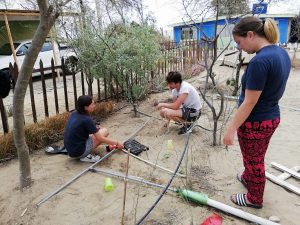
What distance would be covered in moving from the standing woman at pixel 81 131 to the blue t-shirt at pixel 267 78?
1.95 metres

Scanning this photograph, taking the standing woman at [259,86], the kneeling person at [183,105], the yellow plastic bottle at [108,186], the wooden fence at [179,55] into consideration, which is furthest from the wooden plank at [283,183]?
the wooden fence at [179,55]

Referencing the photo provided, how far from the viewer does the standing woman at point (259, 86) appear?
2.03 meters

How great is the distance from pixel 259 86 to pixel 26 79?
201 centimetres

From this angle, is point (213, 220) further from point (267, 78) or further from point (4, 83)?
point (4, 83)

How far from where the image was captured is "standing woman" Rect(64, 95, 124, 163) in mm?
3454

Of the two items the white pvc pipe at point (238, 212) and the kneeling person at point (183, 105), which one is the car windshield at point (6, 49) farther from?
the white pvc pipe at point (238, 212)

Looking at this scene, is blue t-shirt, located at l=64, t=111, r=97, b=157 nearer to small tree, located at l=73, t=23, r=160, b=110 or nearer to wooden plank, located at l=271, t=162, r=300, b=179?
small tree, located at l=73, t=23, r=160, b=110

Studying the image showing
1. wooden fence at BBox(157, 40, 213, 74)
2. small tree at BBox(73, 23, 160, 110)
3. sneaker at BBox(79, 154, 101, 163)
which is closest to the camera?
sneaker at BBox(79, 154, 101, 163)

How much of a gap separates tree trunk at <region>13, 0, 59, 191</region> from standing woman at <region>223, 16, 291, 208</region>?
1.56 metres

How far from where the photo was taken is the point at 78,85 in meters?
9.82

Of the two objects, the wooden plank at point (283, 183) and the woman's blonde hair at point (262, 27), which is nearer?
the woman's blonde hair at point (262, 27)

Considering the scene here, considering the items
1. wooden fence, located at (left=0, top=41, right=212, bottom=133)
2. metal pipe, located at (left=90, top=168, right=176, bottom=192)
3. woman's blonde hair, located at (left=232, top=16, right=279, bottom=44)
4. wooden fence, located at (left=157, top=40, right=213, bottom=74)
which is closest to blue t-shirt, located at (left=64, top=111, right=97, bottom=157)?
metal pipe, located at (left=90, top=168, right=176, bottom=192)

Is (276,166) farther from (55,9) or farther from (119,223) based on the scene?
(55,9)

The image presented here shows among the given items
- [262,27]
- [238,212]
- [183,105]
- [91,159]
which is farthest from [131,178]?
[262,27]
